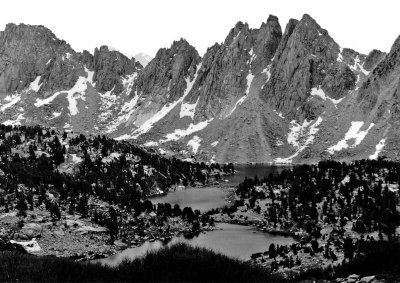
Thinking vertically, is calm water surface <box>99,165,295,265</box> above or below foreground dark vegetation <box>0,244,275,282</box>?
below

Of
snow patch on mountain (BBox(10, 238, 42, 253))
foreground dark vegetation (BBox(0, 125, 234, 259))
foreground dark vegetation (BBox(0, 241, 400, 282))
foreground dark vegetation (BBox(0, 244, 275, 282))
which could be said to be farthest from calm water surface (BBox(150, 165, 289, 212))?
foreground dark vegetation (BBox(0, 241, 400, 282))

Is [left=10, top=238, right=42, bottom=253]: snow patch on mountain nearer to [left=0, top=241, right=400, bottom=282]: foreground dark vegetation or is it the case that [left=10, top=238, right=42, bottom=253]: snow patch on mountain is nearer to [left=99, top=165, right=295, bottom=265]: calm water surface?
[left=99, top=165, right=295, bottom=265]: calm water surface

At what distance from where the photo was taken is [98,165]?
474 ft

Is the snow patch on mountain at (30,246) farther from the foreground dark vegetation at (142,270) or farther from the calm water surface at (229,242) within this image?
the foreground dark vegetation at (142,270)

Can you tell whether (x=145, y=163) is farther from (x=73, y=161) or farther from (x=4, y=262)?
(x=4, y=262)

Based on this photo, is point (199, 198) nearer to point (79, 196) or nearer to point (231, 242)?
point (79, 196)

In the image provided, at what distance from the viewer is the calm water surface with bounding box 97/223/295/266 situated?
81000mm

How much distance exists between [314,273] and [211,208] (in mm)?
79471

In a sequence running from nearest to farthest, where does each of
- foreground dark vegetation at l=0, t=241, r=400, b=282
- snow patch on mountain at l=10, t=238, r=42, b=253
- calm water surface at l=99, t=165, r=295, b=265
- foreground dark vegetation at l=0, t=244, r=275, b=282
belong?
foreground dark vegetation at l=0, t=241, r=400, b=282 < foreground dark vegetation at l=0, t=244, r=275, b=282 < snow patch on mountain at l=10, t=238, r=42, b=253 < calm water surface at l=99, t=165, r=295, b=265

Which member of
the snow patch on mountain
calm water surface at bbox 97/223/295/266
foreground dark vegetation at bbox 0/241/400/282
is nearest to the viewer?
foreground dark vegetation at bbox 0/241/400/282

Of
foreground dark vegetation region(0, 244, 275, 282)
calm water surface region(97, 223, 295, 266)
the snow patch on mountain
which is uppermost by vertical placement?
foreground dark vegetation region(0, 244, 275, 282)

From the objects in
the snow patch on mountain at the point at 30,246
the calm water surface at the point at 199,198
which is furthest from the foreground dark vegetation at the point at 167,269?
the calm water surface at the point at 199,198

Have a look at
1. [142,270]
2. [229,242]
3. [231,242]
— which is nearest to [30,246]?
[142,270]

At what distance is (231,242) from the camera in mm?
90500
